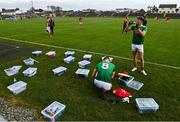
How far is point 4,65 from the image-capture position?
373 inches

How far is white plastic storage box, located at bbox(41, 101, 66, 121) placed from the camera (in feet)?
16.1

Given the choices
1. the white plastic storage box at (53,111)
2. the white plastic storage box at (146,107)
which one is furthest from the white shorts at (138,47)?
the white plastic storage box at (53,111)

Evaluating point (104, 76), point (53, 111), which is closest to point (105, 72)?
point (104, 76)

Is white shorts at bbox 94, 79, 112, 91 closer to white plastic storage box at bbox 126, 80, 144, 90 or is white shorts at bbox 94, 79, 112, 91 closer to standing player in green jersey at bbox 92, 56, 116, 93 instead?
standing player in green jersey at bbox 92, 56, 116, 93

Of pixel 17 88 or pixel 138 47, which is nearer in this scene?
pixel 17 88

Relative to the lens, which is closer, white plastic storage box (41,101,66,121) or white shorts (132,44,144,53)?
white plastic storage box (41,101,66,121)

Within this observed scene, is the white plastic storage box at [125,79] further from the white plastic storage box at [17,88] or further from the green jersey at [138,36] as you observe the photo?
the white plastic storage box at [17,88]

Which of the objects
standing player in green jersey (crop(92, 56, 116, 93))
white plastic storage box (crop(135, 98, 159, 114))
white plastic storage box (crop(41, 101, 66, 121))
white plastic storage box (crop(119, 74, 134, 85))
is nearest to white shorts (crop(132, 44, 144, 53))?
white plastic storage box (crop(119, 74, 134, 85))

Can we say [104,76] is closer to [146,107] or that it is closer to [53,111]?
[146,107]

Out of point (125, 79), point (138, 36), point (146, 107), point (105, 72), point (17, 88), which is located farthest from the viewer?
point (138, 36)

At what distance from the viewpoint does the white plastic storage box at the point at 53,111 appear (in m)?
4.91

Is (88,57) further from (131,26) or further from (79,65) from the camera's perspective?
(131,26)

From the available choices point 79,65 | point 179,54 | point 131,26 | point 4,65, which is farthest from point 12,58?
point 179,54

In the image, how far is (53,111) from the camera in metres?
5.03
